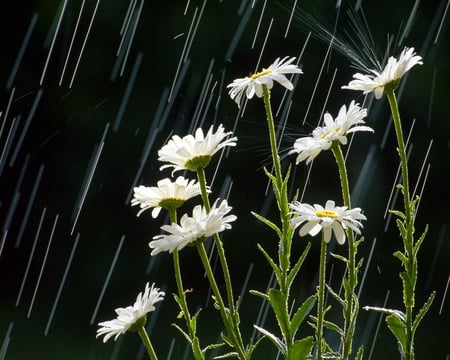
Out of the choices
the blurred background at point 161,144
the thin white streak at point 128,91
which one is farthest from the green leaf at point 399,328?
the thin white streak at point 128,91

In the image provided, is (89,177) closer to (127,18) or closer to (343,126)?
(127,18)

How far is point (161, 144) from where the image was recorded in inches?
76.6

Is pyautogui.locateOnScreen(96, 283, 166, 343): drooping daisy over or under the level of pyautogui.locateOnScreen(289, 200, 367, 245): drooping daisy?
under

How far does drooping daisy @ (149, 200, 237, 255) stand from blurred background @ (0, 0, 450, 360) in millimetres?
1369

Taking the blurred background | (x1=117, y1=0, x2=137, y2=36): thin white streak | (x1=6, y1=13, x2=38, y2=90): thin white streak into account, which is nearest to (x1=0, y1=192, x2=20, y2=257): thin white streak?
the blurred background

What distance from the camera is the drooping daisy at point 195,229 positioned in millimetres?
444

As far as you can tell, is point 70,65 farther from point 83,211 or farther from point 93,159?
point 83,211

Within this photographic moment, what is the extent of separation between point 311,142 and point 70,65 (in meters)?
1.68

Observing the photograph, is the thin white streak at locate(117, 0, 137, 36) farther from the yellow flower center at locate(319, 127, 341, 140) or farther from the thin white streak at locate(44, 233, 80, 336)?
the yellow flower center at locate(319, 127, 341, 140)

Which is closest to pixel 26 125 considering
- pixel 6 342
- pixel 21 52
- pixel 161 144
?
pixel 21 52

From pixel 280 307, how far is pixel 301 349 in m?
0.03

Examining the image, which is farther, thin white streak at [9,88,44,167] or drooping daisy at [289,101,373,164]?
thin white streak at [9,88,44,167]

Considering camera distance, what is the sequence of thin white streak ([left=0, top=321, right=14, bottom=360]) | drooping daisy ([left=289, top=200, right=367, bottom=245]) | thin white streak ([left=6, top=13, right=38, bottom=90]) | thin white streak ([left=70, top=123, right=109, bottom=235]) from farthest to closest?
thin white streak ([left=6, top=13, right=38, bottom=90])
thin white streak ([left=70, top=123, right=109, bottom=235])
thin white streak ([left=0, top=321, right=14, bottom=360])
drooping daisy ([left=289, top=200, right=367, bottom=245])

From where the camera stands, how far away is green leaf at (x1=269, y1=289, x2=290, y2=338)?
448 mm
